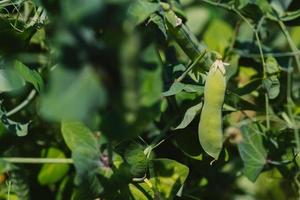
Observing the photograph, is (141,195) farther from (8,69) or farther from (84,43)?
(84,43)

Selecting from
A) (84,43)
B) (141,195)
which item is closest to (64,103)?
(84,43)

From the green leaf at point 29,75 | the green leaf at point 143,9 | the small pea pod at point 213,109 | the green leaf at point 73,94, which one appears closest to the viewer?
the green leaf at point 73,94

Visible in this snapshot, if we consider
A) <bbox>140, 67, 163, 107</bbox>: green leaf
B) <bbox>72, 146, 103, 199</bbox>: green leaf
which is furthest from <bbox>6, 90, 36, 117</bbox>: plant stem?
<bbox>140, 67, 163, 107</bbox>: green leaf

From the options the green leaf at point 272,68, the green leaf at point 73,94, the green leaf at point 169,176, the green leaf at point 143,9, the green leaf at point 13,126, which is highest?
the green leaf at point 73,94

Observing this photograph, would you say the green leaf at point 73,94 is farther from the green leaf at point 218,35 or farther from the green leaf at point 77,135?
the green leaf at point 218,35

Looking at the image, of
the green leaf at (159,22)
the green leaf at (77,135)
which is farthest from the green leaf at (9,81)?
the green leaf at (159,22)

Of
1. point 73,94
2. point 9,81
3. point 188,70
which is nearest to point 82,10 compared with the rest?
point 73,94

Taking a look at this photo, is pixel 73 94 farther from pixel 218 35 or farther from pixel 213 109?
pixel 218 35

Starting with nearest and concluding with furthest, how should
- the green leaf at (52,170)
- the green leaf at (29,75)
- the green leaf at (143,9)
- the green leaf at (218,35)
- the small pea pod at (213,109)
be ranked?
1. the green leaf at (143,9)
2. the small pea pod at (213,109)
3. the green leaf at (29,75)
4. the green leaf at (52,170)
5. the green leaf at (218,35)
